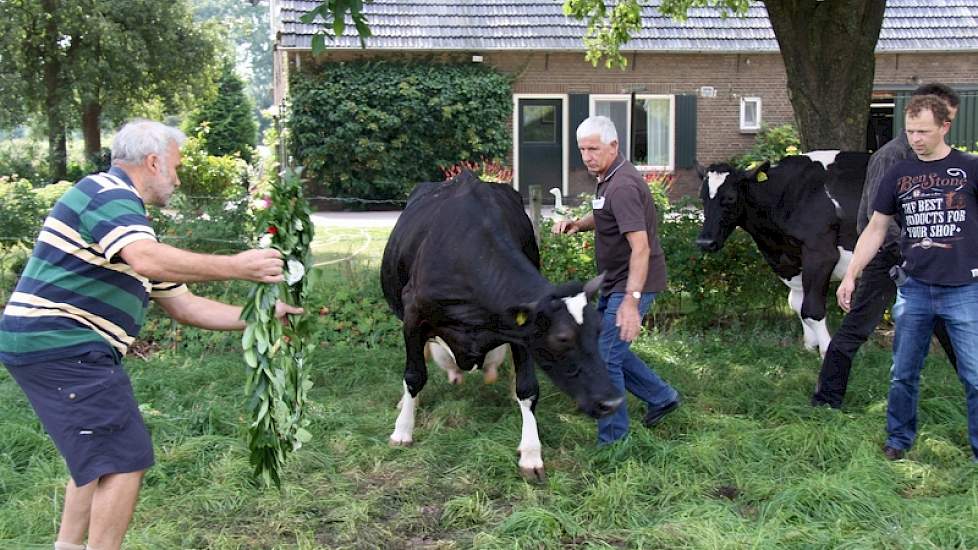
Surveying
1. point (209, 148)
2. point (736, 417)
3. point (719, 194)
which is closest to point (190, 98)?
point (209, 148)

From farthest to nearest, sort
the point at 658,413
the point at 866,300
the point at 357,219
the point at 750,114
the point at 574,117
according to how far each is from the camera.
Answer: the point at 750,114, the point at 574,117, the point at 357,219, the point at 866,300, the point at 658,413

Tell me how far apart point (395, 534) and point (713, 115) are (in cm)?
1890

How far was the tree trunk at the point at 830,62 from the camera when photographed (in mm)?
8422

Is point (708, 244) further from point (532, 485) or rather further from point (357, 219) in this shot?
point (357, 219)

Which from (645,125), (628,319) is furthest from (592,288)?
(645,125)

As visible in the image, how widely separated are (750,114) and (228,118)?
61.2 feet

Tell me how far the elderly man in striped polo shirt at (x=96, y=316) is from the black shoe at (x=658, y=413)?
2.88 metres

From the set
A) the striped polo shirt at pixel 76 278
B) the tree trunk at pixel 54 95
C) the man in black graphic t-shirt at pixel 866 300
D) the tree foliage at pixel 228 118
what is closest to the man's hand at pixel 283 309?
the striped polo shirt at pixel 76 278

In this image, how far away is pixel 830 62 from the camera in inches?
335

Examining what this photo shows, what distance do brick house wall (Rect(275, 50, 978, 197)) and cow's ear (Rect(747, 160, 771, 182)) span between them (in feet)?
44.3

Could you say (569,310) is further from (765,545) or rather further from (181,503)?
(181,503)

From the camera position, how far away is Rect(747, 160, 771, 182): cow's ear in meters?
7.81

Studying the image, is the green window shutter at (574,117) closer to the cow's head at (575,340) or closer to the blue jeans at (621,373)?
the blue jeans at (621,373)

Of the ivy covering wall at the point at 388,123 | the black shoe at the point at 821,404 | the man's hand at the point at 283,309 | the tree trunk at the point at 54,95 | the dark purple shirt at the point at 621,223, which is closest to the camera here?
the man's hand at the point at 283,309
